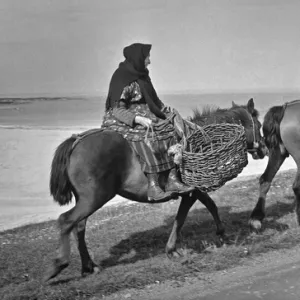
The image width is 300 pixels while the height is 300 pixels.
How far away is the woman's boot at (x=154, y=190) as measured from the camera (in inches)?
238

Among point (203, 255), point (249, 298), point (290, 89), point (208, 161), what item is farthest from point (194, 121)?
point (290, 89)

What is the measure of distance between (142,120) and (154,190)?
738 millimetres

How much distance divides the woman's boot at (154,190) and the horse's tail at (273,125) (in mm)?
2185

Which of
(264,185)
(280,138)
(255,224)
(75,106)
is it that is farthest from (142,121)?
(75,106)

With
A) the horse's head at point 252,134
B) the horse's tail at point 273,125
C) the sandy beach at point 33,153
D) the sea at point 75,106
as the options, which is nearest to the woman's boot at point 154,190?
the horse's head at point 252,134

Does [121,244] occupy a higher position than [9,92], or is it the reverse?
[9,92]

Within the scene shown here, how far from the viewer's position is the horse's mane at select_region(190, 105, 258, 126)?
654 centimetres

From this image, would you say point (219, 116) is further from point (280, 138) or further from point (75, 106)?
point (75, 106)

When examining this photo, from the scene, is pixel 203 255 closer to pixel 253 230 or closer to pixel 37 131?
pixel 253 230

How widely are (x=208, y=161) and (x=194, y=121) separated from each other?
0.71 metres

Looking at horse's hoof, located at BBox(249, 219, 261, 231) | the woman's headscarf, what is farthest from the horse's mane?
horse's hoof, located at BBox(249, 219, 261, 231)

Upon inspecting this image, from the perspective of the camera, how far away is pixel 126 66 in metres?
6.12

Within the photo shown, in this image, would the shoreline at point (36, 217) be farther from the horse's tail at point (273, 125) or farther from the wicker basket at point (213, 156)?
the wicker basket at point (213, 156)

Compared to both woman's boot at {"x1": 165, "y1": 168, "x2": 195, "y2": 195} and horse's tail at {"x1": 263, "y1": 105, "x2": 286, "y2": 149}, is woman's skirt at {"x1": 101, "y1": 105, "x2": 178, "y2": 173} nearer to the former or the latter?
woman's boot at {"x1": 165, "y1": 168, "x2": 195, "y2": 195}
